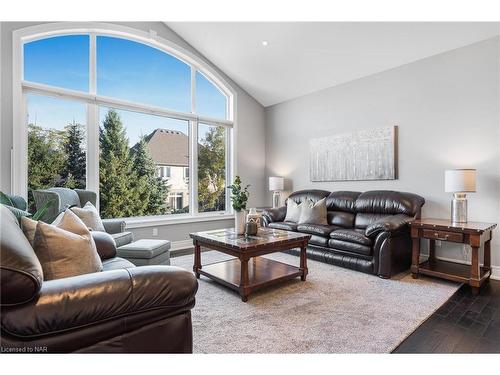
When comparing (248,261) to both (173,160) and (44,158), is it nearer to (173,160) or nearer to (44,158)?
(173,160)

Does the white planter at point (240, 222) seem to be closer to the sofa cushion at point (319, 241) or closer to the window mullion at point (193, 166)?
the sofa cushion at point (319, 241)

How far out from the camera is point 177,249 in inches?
187

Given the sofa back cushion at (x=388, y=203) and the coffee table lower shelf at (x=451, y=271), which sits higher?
the sofa back cushion at (x=388, y=203)

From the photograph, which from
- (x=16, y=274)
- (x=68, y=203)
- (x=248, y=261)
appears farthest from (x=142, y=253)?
(x=16, y=274)

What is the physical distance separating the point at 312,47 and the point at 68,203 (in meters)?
3.94

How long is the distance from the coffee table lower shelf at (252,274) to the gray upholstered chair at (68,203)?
3.12 feet

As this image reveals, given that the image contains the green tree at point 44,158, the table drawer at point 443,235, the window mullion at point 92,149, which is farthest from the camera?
the window mullion at point 92,149

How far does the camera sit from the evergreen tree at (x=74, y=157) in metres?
3.92

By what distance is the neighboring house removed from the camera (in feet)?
15.7

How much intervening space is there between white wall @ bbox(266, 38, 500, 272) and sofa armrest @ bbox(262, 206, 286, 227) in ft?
3.14

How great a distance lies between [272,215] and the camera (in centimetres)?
471

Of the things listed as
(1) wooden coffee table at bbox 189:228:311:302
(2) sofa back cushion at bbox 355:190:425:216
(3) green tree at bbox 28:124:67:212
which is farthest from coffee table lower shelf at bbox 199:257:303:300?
(3) green tree at bbox 28:124:67:212

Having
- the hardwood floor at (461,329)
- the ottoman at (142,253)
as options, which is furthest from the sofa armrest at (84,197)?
the hardwood floor at (461,329)
